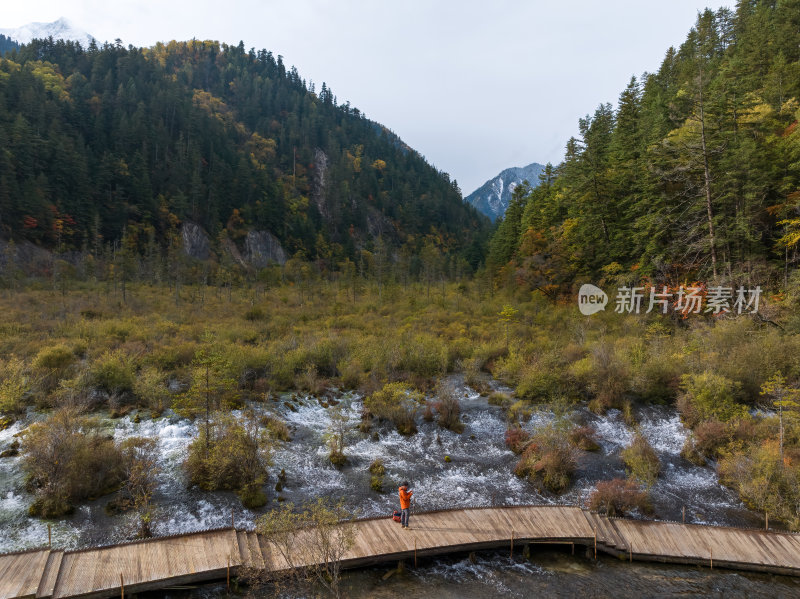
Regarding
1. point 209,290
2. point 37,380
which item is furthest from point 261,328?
point 209,290

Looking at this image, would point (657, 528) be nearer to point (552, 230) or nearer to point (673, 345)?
point (673, 345)

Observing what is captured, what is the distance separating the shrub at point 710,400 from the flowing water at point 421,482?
95 cm

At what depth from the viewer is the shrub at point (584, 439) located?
19219 mm

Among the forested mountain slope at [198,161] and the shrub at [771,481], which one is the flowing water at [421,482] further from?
the forested mountain slope at [198,161]

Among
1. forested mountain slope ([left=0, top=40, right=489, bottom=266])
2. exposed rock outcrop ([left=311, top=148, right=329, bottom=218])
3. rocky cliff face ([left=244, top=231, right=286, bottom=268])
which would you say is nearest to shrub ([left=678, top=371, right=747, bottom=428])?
forested mountain slope ([left=0, top=40, right=489, bottom=266])

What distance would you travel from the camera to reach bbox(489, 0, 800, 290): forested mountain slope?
27.0 metres

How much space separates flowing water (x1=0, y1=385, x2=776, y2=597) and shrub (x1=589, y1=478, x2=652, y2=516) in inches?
25.6

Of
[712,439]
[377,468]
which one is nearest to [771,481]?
[712,439]

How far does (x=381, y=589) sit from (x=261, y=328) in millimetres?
A: 28786

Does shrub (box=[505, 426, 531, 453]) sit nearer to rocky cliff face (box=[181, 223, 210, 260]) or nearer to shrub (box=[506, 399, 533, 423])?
shrub (box=[506, 399, 533, 423])

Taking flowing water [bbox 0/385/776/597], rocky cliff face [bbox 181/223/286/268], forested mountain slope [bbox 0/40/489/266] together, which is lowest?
flowing water [bbox 0/385/776/597]

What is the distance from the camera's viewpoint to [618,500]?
15.1 metres

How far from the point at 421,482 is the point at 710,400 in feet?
48.2

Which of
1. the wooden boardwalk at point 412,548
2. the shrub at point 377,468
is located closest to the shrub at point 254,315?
the shrub at point 377,468
